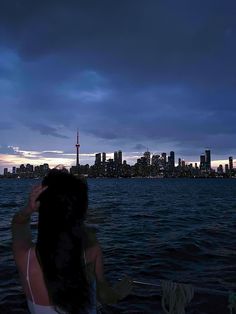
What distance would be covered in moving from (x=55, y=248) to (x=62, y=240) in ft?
0.26

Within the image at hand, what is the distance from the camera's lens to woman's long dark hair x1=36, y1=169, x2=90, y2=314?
3254 mm

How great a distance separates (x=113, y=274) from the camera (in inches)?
587

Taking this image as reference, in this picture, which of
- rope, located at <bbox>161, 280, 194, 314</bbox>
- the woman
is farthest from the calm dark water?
the woman

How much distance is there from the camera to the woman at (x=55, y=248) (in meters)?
3.26

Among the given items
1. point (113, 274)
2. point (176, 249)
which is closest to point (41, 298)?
point (113, 274)

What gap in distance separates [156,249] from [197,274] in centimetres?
532

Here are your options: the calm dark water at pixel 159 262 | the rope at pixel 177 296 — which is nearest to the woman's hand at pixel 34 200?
the rope at pixel 177 296

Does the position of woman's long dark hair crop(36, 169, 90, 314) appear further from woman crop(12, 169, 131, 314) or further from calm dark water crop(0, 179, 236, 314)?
calm dark water crop(0, 179, 236, 314)

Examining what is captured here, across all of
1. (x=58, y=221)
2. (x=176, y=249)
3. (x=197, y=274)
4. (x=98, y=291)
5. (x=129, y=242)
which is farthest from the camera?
(x=129, y=242)

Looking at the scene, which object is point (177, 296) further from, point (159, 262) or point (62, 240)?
point (159, 262)

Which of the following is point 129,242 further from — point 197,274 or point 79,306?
point 79,306

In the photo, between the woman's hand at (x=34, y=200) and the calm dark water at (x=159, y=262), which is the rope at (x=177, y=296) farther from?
the woman's hand at (x=34, y=200)

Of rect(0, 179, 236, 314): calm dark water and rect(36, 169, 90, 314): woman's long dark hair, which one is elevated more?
rect(36, 169, 90, 314): woman's long dark hair

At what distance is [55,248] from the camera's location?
129 inches
